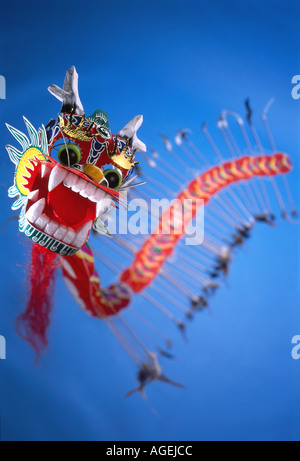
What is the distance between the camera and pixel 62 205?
6.59 feet

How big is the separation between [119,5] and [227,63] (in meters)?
0.53

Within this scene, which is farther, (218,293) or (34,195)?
(218,293)

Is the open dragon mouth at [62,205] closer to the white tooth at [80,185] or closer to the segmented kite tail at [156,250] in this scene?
the white tooth at [80,185]

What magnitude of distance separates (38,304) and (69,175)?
1.95 feet

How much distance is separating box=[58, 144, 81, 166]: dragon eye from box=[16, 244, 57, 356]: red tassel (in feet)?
1.31

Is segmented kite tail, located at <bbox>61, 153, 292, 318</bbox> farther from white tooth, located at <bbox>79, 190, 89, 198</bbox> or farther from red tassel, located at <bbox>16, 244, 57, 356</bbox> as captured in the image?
white tooth, located at <bbox>79, 190, 89, 198</bbox>

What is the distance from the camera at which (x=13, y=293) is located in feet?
7.29

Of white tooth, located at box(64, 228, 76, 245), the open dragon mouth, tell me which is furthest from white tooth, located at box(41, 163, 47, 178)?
white tooth, located at box(64, 228, 76, 245)

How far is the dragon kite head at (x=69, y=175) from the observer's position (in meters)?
1.97

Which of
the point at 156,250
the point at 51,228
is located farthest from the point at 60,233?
the point at 156,250

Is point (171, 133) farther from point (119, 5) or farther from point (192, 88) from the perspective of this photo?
point (119, 5)

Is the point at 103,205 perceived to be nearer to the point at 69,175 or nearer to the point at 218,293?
the point at 69,175

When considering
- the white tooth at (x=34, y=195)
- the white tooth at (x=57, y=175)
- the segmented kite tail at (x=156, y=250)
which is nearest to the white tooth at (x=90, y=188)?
the white tooth at (x=57, y=175)

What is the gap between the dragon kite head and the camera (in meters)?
1.97
